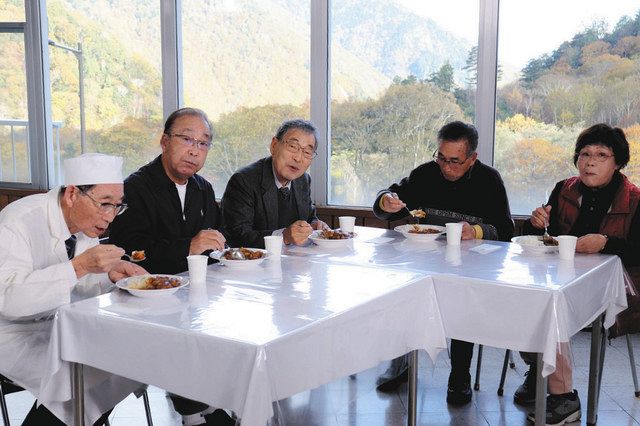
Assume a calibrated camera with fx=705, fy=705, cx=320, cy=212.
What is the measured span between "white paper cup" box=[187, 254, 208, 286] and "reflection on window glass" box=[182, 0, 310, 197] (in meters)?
2.75

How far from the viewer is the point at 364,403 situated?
316cm

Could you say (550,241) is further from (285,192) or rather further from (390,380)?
(285,192)

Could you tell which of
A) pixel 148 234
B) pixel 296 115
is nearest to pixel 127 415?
pixel 148 234

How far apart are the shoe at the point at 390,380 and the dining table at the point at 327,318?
0.75 m

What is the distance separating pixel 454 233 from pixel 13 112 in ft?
13.1

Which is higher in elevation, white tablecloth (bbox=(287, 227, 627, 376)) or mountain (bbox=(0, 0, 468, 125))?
mountain (bbox=(0, 0, 468, 125))

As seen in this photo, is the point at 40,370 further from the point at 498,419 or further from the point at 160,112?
the point at 160,112

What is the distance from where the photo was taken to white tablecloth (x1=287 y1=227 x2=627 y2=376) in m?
2.20

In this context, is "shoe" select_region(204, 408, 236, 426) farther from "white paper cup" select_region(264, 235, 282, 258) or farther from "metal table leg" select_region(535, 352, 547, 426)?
"metal table leg" select_region(535, 352, 547, 426)

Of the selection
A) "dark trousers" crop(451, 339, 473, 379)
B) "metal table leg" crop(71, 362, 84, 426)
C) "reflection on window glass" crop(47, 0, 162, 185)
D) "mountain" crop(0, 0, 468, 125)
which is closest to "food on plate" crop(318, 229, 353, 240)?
"dark trousers" crop(451, 339, 473, 379)

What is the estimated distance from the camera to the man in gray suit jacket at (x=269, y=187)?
308 centimetres

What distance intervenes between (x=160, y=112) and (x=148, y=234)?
8.52 feet

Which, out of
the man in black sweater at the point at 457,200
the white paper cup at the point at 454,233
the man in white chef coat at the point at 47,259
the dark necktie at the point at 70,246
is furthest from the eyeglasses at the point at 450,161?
the dark necktie at the point at 70,246

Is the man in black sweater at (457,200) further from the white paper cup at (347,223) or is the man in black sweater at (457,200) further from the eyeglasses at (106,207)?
the eyeglasses at (106,207)
